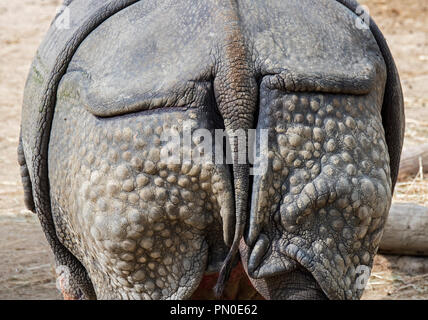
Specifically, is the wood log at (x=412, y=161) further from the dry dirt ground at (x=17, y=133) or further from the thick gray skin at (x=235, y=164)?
the thick gray skin at (x=235, y=164)

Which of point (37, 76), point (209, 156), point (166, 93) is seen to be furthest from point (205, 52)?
point (37, 76)

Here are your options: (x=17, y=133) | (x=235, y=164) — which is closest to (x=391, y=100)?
(x=235, y=164)

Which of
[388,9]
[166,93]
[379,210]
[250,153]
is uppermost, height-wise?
[166,93]

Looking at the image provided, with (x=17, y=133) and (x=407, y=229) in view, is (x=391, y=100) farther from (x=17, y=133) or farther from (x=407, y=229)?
(x=17, y=133)

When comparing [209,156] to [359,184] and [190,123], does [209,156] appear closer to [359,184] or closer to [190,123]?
[190,123]

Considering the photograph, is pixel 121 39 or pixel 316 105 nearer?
pixel 316 105

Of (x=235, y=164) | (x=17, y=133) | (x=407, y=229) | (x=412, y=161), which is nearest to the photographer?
(x=235, y=164)
